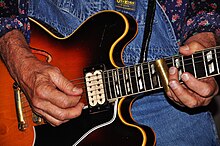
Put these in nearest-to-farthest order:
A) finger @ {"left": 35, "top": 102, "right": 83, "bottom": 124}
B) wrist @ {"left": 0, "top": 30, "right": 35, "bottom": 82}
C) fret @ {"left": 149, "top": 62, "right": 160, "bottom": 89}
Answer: fret @ {"left": 149, "top": 62, "right": 160, "bottom": 89}
finger @ {"left": 35, "top": 102, "right": 83, "bottom": 124}
wrist @ {"left": 0, "top": 30, "right": 35, "bottom": 82}

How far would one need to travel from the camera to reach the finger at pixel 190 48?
138cm

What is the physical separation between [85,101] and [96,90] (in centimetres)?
6

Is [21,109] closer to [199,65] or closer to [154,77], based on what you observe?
[154,77]

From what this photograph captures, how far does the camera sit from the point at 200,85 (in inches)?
55.1

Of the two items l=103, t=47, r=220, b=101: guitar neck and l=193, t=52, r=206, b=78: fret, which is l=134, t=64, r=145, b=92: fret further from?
l=193, t=52, r=206, b=78: fret

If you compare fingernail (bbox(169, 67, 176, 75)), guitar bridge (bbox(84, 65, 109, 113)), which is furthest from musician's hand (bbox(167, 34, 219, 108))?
guitar bridge (bbox(84, 65, 109, 113))

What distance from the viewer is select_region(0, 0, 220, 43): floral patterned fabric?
61.4 inches

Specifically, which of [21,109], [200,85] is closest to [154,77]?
[200,85]

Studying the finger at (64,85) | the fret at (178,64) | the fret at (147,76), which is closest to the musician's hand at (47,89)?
the finger at (64,85)

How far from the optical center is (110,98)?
1.53m

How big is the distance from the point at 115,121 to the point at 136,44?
29cm

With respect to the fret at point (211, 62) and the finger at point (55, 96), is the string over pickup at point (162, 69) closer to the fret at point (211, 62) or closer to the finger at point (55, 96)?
the fret at point (211, 62)

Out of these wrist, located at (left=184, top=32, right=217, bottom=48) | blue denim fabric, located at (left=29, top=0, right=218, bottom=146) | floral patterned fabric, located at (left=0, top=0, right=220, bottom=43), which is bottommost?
blue denim fabric, located at (left=29, top=0, right=218, bottom=146)

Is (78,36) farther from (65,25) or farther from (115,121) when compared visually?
(115,121)
